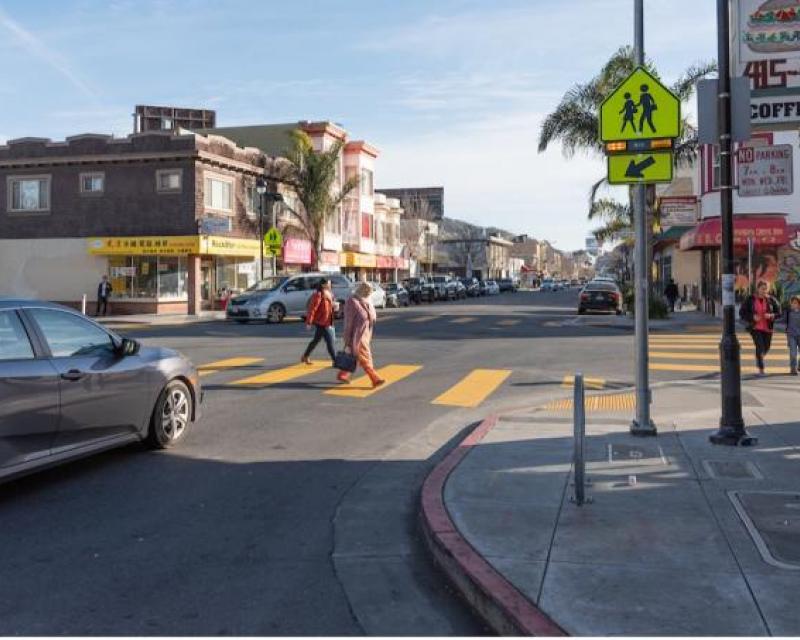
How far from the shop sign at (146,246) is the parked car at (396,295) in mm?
12642

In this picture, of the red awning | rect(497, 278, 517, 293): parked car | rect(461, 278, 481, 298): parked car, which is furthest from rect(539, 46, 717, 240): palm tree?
rect(497, 278, 517, 293): parked car

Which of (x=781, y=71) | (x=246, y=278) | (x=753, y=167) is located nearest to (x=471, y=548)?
(x=753, y=167)

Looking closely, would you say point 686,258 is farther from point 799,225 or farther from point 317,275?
point 317,275

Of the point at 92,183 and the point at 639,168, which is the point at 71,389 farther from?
the point at 92,183

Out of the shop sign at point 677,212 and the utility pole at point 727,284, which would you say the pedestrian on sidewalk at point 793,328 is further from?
the shop sign at point 677,212

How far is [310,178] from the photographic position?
143 ft

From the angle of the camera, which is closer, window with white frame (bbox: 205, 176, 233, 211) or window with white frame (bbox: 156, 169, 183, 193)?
window with white frame (bbox: 156, 169, 183, 193)

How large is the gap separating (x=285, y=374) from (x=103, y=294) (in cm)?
2326

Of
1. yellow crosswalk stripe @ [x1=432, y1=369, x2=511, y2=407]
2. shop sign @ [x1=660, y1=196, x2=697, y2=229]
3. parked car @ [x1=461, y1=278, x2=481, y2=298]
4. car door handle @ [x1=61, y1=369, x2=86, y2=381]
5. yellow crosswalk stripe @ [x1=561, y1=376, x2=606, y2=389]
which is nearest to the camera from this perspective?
car door handle @ [x1=61, y1=369, x2=86, y2=381]

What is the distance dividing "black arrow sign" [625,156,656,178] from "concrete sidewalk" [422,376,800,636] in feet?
8.79

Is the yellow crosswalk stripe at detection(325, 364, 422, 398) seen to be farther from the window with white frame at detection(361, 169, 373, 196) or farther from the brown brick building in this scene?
the window with white frame at detection(361, 169, 373, 196)

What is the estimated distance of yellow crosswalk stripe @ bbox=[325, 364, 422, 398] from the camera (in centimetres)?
1205

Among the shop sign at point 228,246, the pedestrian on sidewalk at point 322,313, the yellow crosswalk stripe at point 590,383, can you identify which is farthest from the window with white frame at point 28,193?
the yellow crosswalk stripe at point 590,383

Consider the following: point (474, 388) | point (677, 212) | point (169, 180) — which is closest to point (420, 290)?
point (169, 180)
